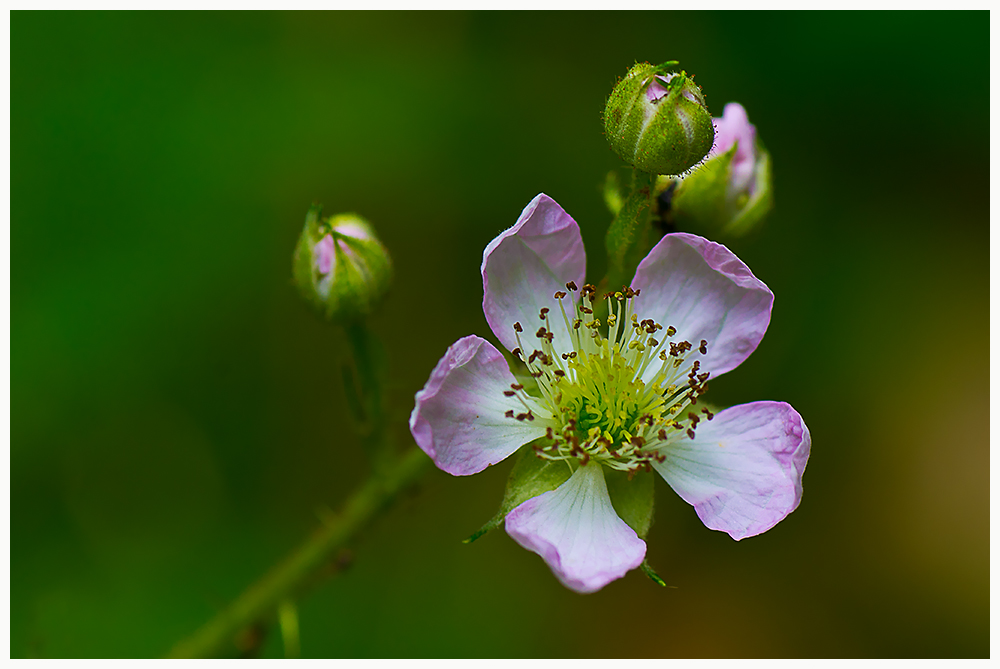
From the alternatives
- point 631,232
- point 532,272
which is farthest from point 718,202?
point 532,272

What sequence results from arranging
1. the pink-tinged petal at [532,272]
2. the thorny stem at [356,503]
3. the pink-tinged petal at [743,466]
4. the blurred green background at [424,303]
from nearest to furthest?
the pink-tinged petal at [743,466] → the pink-tinged petal at [532,272] → the thorny stem at [356,503] → the blurred green background at [424,303]

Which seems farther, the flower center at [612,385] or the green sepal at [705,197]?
the green sepal at [705,197]

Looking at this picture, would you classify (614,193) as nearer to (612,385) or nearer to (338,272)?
(612,385)

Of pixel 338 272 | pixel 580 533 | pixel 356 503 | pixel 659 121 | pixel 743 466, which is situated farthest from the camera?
pixel 356 503

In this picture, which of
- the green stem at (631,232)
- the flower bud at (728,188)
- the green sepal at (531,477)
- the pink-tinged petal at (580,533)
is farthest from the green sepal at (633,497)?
the flower bud at (728,188)

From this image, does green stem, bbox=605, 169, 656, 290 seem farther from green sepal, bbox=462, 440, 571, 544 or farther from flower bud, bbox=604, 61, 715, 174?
green sepal, bbox=462, 440, 571, 544

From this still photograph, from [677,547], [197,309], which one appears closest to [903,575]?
Result: [677,547]

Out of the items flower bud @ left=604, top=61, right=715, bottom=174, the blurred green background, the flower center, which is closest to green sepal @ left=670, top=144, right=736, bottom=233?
the flower center

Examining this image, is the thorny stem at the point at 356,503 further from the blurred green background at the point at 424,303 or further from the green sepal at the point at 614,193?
the blurred green background at the point at 424,303
